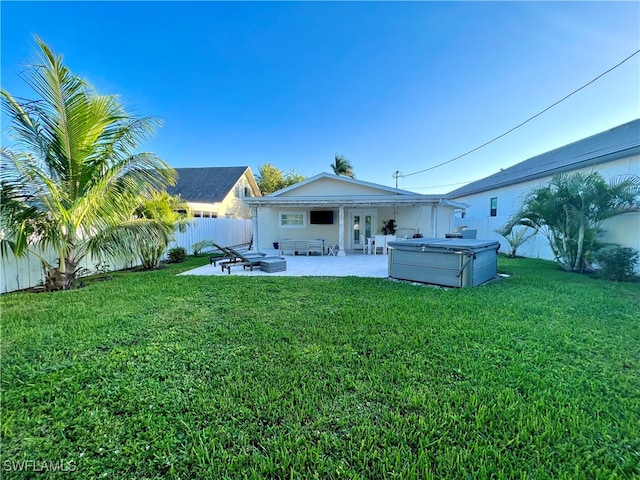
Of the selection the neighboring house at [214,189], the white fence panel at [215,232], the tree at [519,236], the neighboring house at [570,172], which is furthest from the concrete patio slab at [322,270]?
the neighboring house at [214,189]

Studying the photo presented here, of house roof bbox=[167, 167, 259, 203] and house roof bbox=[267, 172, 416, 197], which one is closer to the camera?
house roof bbox=[267, 172, 416, 197]

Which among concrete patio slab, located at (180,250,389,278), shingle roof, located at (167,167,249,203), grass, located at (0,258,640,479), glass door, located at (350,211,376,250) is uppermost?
shingle roof, located at (167,167,249,203)

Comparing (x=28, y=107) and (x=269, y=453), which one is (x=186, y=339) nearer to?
(x=269, y=453)

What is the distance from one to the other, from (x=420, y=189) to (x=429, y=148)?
12.3 metres

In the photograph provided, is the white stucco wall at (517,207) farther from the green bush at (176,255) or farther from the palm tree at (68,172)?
the green bush at (176,255)

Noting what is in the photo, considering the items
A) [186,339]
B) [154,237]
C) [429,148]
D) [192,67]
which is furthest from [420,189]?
[186,339]

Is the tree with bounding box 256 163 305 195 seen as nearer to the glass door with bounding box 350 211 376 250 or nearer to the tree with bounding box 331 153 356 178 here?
the tree with bounding box 331 153 356 178

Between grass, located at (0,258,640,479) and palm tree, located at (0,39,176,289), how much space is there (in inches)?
71.8

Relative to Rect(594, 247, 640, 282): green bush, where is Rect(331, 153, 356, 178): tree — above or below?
above

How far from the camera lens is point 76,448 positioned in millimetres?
1921

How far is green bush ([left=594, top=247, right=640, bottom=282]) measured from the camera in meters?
7.11

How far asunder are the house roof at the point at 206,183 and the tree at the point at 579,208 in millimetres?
18855

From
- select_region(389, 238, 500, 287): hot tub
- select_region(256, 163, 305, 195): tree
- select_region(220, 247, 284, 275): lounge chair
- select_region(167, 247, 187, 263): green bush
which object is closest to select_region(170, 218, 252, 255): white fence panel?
select_region(167, 247, 187, 263): green bush

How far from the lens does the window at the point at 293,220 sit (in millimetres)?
15617
